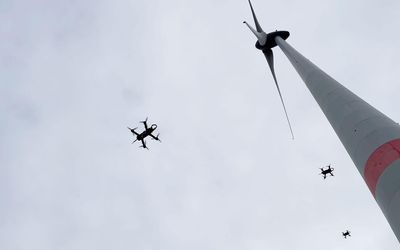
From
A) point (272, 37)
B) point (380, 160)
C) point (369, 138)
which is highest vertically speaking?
point (272, 37)

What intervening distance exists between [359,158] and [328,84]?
5.72 m

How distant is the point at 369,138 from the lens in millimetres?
12648

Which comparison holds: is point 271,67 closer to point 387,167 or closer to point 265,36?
point 265,36

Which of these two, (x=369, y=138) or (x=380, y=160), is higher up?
(x=369, y=138)

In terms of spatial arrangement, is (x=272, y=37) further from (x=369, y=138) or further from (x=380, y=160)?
(x=380, y=160)

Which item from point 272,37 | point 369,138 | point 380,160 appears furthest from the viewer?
point 272,37

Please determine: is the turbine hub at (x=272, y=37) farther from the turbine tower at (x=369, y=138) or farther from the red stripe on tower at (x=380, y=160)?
the red stripe on tower at (x=380, y=160)

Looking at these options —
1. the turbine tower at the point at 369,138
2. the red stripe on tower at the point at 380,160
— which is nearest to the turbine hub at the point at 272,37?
the turbine tower at the point at 369,138

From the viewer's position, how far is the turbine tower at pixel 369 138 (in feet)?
34.5

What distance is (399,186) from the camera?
32.9 feet

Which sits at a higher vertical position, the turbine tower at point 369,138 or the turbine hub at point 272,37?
the turbine hub at point 272,37

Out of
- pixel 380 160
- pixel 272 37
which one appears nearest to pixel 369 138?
pixel 380 160

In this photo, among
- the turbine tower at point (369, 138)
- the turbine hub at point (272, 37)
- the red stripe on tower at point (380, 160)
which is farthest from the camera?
the turbine hub at point (272, 37)

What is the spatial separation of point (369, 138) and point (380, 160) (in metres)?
1.27
